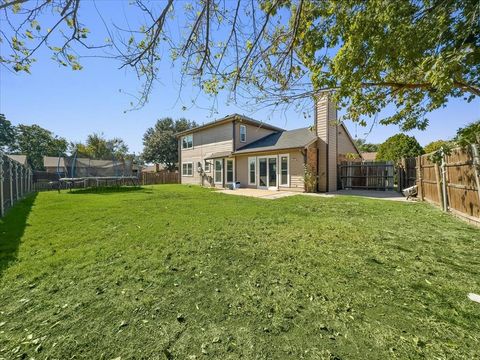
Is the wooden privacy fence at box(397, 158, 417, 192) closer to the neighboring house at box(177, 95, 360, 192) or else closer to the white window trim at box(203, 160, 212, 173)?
the neighboring house at box(177, 95, 360, 192)

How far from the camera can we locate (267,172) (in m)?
14.9

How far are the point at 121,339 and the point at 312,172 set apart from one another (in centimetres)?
1251

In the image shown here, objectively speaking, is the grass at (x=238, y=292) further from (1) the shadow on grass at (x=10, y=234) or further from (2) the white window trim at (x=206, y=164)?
(2) the white window trim at (x=206, y=164)

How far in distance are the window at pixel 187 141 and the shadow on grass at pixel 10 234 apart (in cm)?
1519

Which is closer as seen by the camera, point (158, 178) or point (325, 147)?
point (325, 147)

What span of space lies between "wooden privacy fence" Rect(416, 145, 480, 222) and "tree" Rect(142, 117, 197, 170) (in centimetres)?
3543

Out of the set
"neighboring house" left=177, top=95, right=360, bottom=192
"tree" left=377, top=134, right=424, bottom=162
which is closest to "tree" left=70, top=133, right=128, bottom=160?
"neighboring house" left=177, top=95, right=360, bottom=192

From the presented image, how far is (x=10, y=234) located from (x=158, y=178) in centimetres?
2040

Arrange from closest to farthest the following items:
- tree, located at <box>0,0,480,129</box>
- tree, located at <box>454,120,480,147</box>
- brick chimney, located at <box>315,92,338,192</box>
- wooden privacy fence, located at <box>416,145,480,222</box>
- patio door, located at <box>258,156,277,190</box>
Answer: tree, located at <box>0,0,480,129</box> → tree, located at <box>454,120,480,147</box> → wooden privacy fence, located at <box>416,145,480,222</box> → brick chimney, located at <box>315,92,338,192</box> → patio door, located at <box>258,156,277,190</box>

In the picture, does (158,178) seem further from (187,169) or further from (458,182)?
(458,182)

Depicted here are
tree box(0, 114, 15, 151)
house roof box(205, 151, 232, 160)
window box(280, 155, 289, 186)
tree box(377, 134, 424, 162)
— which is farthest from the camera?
tree box(0, 114, 15, 151)

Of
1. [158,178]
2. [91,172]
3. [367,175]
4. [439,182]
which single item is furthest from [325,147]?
[158,178]

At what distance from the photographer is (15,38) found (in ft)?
9.23

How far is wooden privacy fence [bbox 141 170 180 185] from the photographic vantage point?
2399cm
